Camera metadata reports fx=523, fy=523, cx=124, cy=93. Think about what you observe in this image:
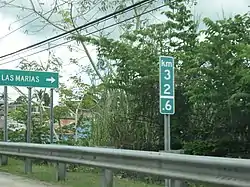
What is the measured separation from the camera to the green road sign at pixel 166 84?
8680mm

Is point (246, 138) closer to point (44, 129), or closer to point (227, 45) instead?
point (227, 45)

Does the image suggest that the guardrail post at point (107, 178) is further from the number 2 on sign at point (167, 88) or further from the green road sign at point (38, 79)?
the green road sign at point (38, 79)

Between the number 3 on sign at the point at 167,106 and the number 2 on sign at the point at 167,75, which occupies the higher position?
the number 2 on sign at the point at 167,75

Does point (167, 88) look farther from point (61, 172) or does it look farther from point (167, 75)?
point (61, 172)

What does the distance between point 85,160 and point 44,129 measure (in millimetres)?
10096

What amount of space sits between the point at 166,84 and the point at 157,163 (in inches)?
61.3

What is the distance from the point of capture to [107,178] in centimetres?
909

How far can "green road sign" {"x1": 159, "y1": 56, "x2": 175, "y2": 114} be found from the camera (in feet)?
28.5

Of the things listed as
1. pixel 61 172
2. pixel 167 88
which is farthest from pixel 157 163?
pixel 61 172

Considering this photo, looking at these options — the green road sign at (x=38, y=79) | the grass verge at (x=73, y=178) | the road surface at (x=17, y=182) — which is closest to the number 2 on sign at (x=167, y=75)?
the grass verge at (x=73, y=178)

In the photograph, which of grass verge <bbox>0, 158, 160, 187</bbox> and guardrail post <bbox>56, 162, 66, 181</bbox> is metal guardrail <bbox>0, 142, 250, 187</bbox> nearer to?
guardrail post <bbox>56, 162, 66, 181</bbox>

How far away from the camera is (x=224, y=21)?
12.0 metres

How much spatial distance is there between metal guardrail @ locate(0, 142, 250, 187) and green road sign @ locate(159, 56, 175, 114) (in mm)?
994

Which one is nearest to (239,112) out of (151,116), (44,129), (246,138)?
(246,138)
